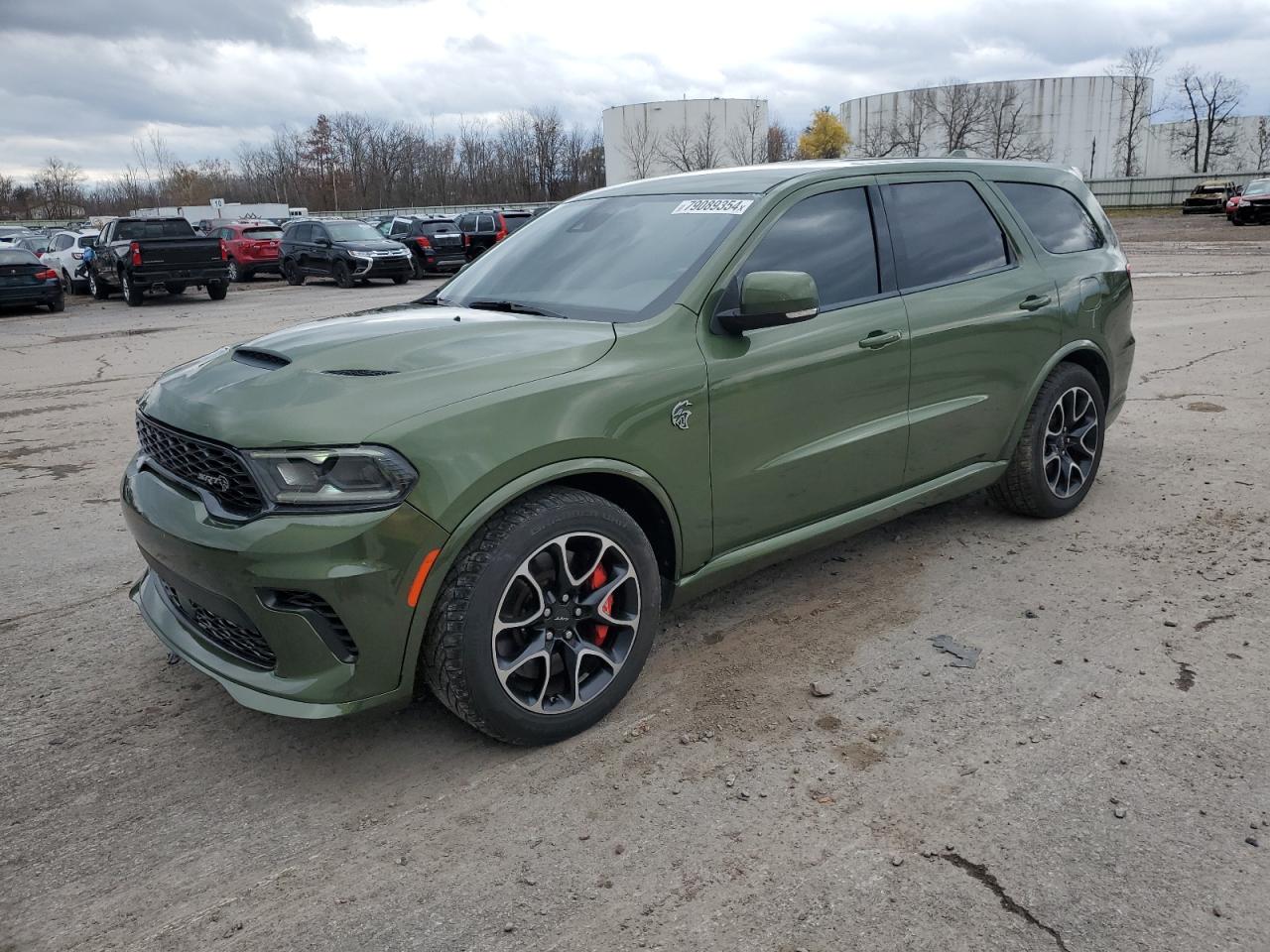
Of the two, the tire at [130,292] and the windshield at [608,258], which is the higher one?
the windshield at [608,258]

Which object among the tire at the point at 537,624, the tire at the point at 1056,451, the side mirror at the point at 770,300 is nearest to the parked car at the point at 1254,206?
the tire at the point at 1056,451

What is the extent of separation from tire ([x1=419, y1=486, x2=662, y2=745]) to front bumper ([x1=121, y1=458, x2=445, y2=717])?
0.14m

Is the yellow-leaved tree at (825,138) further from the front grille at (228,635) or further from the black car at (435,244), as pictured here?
the front grille at (228,635)

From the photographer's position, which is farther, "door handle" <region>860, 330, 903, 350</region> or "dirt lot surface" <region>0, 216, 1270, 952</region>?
"door handle" <region>860, 330, 903, 350</region>

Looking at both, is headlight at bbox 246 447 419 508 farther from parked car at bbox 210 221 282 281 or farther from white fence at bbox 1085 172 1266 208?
white fence at bbox 1085 172 1266 208

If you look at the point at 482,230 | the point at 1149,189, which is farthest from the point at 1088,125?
the point at 482,230

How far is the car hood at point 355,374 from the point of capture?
2.80 meters

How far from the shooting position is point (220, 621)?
3.02 m

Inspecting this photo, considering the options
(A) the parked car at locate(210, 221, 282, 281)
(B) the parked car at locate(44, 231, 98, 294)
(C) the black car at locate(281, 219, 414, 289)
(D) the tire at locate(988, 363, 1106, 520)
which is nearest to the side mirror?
(D) the tire at locate(988, 363, 1106, 520)

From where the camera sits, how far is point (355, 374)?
9.80 ft

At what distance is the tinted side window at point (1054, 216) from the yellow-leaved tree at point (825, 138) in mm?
87001

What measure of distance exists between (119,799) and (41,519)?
328 centimetres

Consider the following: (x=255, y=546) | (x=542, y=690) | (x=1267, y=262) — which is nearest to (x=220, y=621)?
(x=255, y=546)

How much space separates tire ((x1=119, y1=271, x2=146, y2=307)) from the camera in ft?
66.1
